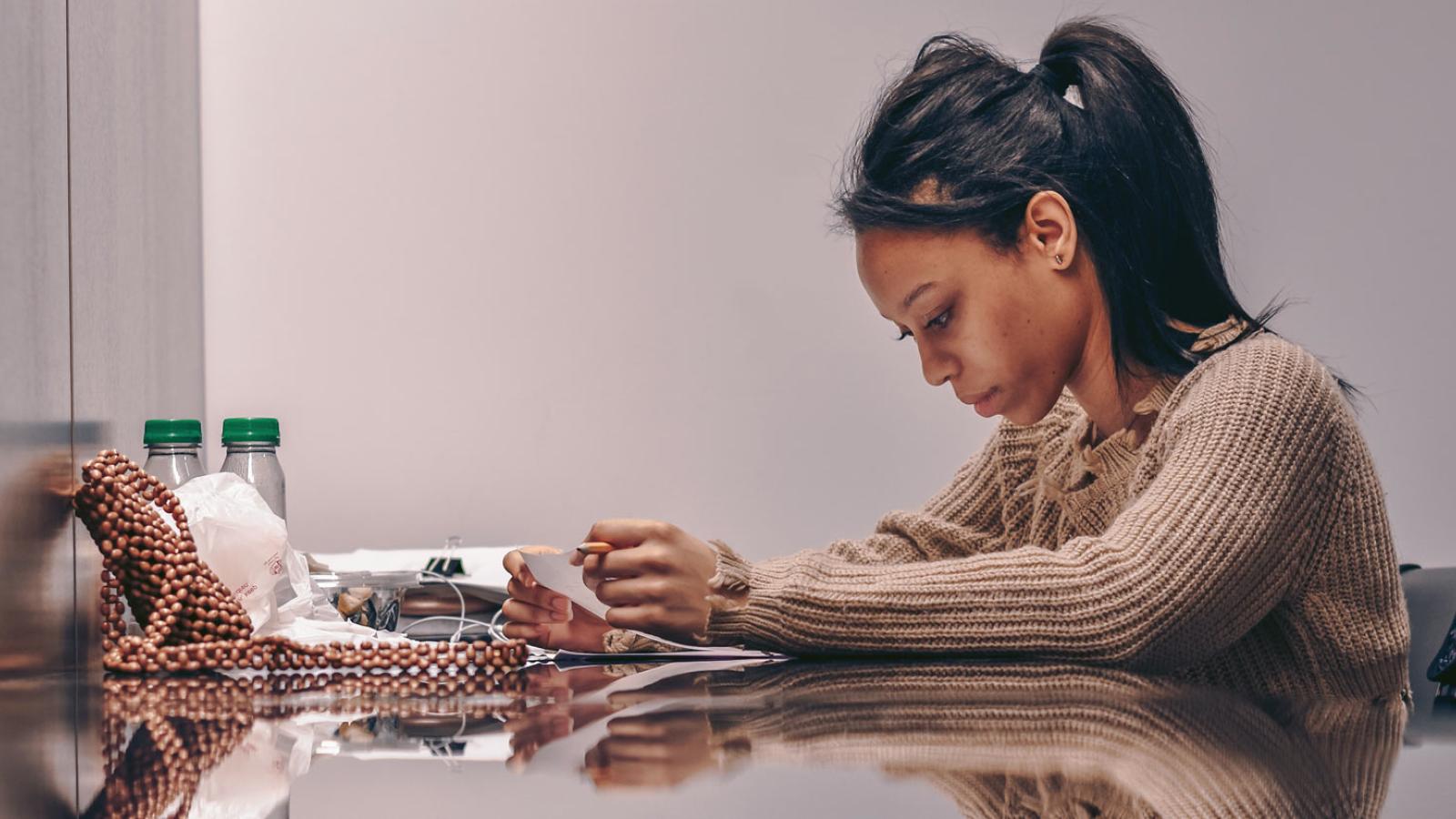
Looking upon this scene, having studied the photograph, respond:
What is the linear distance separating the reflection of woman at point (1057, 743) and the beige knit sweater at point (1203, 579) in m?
0.10

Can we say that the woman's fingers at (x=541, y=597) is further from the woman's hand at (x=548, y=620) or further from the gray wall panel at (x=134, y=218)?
the gray wall panel at (x=134, y=218)

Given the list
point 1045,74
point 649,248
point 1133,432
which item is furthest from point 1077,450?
point 649,248

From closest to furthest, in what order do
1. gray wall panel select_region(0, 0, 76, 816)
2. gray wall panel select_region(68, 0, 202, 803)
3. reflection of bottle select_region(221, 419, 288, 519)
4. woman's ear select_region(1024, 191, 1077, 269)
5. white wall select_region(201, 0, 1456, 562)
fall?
gray wall panel select_region(0, 0, 76, 816), gray wall panel select_region(68, 0, 202, 803), woman's ear select_region(1024, 191, 1077, 269), reflection of bottle select_region(221, 419, 288, 519), white wall select_region(201, 0, 1456, 562)

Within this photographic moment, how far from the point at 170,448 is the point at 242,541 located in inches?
8.7

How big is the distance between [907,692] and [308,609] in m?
0.53

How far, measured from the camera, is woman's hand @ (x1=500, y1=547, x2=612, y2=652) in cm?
101

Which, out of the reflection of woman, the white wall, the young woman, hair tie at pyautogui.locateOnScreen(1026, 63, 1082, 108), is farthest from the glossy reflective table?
→ the white wall

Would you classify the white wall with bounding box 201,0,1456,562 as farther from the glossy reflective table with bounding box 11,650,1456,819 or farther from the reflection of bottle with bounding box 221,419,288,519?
the glossy reflective table with bounding box 11,650,1456,819

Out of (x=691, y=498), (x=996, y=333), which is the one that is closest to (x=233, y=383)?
(x=691, y=498)

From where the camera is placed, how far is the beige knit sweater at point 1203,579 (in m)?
0.85

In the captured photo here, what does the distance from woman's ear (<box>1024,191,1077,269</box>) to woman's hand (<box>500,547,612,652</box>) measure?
473 mm

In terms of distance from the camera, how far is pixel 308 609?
104 centimetres

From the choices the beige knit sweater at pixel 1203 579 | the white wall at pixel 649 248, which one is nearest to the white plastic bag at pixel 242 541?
the beige knit sweater at pixel 1203 579

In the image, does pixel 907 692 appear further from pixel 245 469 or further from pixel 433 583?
pixel 433 583
